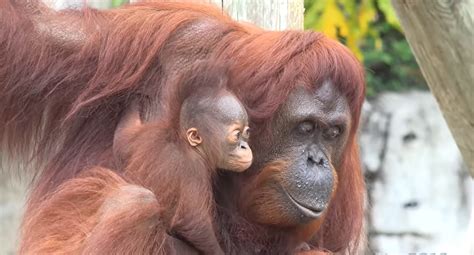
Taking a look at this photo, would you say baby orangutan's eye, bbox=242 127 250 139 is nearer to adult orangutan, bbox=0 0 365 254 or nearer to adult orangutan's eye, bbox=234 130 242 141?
adult orangutan's eye, bbox=234 130 242 141

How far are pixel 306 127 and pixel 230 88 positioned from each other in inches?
12.4

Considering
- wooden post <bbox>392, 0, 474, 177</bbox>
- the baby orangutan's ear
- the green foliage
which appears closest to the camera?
wooden post <bbox>392, 0, 474, 177</bbox>

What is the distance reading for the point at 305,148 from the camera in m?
3.74

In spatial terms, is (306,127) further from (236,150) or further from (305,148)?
(236,150)

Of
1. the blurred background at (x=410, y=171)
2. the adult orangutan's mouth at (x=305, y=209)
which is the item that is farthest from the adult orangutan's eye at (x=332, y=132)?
the blurred background at (x=410, y=171)

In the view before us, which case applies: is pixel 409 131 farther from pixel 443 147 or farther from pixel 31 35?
pixel 31 35

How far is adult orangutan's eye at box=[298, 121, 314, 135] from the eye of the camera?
149 inches

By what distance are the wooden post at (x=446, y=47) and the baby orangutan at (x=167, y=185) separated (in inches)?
29.3

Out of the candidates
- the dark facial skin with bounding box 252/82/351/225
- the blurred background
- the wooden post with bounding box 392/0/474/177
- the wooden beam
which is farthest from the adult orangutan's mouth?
the blurred background

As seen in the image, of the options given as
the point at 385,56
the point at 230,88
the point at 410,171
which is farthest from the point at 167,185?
the point at 410,171

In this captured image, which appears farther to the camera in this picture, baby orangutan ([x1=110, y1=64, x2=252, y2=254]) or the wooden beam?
the wooden beam

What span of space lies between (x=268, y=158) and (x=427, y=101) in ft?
20.3

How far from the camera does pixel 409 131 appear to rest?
978 centimetres

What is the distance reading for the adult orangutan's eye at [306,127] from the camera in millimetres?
3777
